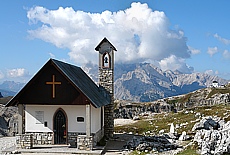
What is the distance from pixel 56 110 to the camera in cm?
2738

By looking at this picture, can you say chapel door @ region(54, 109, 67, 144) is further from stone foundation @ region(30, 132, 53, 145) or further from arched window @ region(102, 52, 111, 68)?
arched window @ region(102, 52, 111, 68)

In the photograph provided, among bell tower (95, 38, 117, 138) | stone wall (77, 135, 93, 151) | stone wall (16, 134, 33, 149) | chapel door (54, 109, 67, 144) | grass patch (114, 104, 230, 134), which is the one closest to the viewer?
stone wall (77, 135, 93, 151)

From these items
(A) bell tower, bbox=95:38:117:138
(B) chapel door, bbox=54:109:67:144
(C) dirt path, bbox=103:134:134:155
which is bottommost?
(C) dirt path, bbox=103:134:134:155

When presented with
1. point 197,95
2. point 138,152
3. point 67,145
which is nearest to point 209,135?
point 138,152

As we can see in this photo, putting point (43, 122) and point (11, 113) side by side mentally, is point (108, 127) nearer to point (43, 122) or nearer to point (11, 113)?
point (43, 122)

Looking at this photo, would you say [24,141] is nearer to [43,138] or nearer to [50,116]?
[43,138]

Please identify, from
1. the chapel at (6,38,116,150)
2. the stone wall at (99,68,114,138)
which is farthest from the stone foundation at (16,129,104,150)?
the stone wall at (99,68,114,138)

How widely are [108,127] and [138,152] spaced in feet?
29.2

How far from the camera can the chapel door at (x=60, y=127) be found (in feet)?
89.7

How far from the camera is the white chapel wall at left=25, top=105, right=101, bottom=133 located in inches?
1066

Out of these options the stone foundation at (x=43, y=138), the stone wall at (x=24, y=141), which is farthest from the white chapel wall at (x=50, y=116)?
the stone wall at (x=24, y=141)

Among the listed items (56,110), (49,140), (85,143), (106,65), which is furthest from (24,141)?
(106,65)

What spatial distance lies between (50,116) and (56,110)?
71 cm

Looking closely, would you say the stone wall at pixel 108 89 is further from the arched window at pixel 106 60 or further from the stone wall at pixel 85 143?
the stone wall at pixel 85 143
